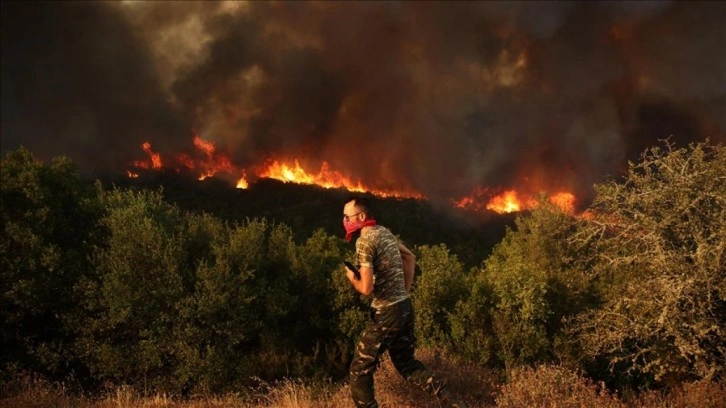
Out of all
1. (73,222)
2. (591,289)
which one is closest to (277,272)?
(73,222)

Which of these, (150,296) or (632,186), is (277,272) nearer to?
(150,296)

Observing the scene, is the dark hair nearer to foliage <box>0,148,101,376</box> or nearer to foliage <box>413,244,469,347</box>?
foliage <box>413,244,469,347</box>

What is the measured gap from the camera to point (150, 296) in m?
18.3

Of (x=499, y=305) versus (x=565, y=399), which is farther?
(x=499, y=305)

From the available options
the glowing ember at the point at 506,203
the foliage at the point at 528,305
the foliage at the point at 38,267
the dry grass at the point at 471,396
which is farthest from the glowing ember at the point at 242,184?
the dry grass at the point at 471,396

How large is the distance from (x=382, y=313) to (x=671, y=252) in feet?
30.0

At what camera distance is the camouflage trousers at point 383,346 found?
6508mm

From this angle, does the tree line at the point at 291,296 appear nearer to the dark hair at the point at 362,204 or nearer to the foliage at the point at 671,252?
the foliage at the point at 671,252

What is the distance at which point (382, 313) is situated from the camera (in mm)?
6523

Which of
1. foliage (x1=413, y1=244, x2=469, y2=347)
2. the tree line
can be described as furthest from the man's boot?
foliage (x1=413, y1=244, x2=469, y2=347)

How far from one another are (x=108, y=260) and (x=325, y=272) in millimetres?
10159

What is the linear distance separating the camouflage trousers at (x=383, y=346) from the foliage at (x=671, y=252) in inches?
279

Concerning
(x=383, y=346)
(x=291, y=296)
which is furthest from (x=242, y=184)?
(x=383, y=346)

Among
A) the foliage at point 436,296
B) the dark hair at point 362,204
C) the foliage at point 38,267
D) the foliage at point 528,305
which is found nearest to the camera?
the dark hair at point 362,204
